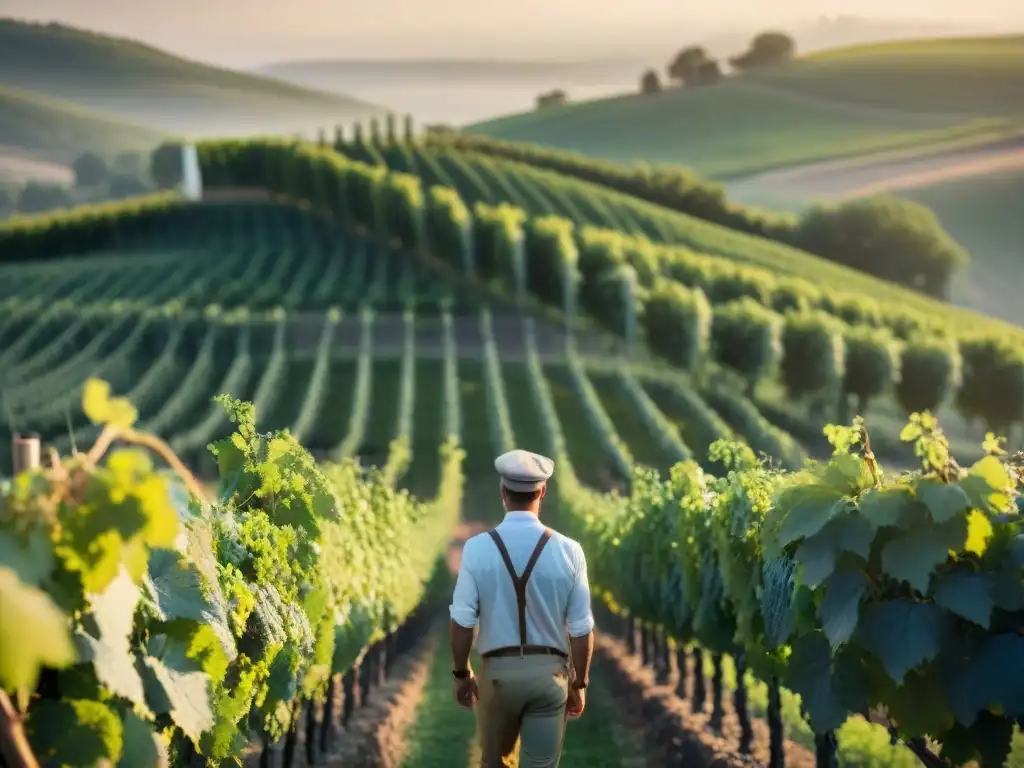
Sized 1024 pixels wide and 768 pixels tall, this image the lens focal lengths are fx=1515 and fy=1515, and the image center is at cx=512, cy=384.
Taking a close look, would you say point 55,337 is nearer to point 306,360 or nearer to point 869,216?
point 306,360

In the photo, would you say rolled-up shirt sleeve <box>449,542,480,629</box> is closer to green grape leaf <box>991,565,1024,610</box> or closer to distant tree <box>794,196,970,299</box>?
green grape leaf <box>991,565,1024,610</box>

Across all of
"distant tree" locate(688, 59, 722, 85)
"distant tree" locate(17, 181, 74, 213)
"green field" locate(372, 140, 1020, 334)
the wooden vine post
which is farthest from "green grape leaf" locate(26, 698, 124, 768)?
"distant tree" locate(688, 59, 722, 85)

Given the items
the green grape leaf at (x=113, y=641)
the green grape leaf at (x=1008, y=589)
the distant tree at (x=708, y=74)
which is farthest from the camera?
the distant tree at (x=708, y=74)

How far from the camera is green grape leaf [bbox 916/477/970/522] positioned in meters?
6.63

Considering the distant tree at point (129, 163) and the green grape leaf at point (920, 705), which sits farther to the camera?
the distant tree at point (129, 163)

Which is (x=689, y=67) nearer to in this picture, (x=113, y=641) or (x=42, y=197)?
(x=42, y=197)

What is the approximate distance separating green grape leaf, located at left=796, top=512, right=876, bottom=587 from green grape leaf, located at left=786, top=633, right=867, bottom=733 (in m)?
0.68

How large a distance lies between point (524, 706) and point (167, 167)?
145 m

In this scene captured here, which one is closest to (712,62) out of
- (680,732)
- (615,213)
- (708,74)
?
(708,74)

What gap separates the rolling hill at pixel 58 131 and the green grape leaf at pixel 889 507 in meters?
155

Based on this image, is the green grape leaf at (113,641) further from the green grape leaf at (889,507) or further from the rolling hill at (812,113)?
the rolling hill at (812,113)

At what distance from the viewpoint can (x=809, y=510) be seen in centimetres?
724

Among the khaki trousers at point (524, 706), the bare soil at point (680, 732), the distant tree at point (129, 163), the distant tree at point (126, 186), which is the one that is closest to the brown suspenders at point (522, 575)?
the khaki trousers at point (524, 706)

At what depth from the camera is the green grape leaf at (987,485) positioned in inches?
267
